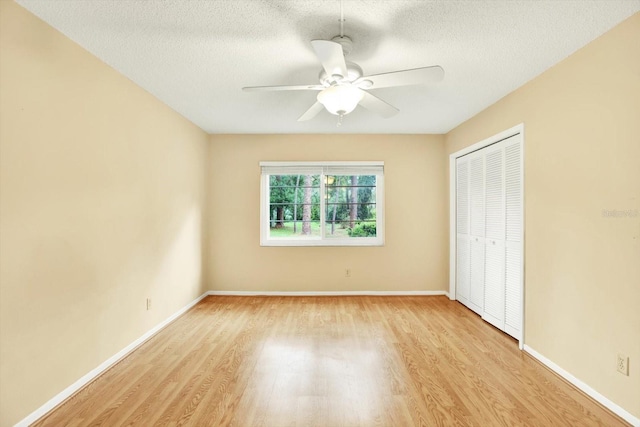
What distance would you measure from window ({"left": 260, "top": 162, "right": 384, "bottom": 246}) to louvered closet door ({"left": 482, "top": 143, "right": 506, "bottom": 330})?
1.49 meters

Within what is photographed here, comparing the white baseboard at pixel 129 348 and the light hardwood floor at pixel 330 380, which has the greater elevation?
the white baseboard at pixel 129 348

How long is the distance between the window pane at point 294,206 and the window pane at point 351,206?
0.20m

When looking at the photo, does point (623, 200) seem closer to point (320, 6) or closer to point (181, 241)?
point (320, 6)

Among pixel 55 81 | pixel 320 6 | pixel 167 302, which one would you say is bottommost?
pixel 167 302

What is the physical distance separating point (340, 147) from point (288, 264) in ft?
6.26

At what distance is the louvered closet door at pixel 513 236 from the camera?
9.78 ft

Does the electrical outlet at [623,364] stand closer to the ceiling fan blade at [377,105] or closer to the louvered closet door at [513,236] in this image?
the louvered closet door at [513,236]

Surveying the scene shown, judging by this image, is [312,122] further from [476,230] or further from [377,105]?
[476,230]

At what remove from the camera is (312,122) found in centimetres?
407

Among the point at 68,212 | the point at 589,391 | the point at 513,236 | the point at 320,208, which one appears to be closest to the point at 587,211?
the point at 513,236

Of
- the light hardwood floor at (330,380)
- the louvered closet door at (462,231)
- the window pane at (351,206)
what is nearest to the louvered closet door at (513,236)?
the light hardwood floor at (330,380)

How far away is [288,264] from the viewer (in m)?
4.70

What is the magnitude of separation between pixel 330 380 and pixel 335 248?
2501mm

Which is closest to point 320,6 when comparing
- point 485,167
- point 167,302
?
point 485,167
